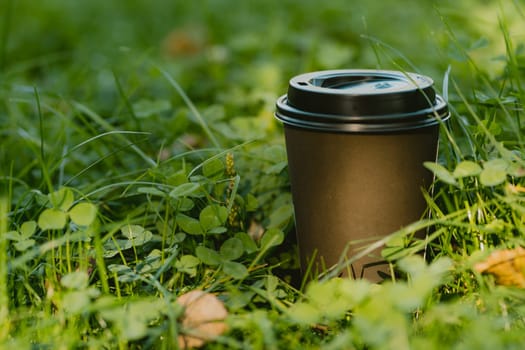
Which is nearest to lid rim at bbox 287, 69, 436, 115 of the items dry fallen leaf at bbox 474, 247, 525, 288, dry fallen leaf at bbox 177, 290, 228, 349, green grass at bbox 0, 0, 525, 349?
green grass at bbox 0, 0, 525, 349

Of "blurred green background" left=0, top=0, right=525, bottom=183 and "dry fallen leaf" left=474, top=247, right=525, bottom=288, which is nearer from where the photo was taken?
"dry fallen leaf" left=474, top=247, right=525, bottom=288

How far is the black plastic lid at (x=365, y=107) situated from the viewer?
5.36 ft

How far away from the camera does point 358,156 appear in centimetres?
169

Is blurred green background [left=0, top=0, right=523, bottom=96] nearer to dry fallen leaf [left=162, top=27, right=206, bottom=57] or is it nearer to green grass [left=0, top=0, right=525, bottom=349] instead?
dry fallen leaf [left=162, top=27, right=206, bottom=57]

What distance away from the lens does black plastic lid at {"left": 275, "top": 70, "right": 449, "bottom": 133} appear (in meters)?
1.63

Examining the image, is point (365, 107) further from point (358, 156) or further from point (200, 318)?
point (200, 318)

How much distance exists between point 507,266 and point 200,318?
0.75 m

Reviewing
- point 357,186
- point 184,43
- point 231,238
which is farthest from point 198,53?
point 357,186

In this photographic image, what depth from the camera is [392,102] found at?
5.40ft

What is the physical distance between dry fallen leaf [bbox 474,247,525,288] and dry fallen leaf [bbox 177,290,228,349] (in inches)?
25.0

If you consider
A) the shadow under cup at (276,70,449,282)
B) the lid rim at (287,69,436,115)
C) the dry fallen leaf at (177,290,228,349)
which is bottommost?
the dry fallen leaf at (177,290,228,349)

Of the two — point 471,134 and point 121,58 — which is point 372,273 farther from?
point 121,58

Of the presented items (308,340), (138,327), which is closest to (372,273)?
(308,340)

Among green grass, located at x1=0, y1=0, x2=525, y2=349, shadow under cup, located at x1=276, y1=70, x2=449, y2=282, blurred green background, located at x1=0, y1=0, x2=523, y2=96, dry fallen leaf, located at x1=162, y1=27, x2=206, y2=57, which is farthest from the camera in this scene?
dry fallen leaf, located at x1=162, y1=27, x2=206, y2=57
